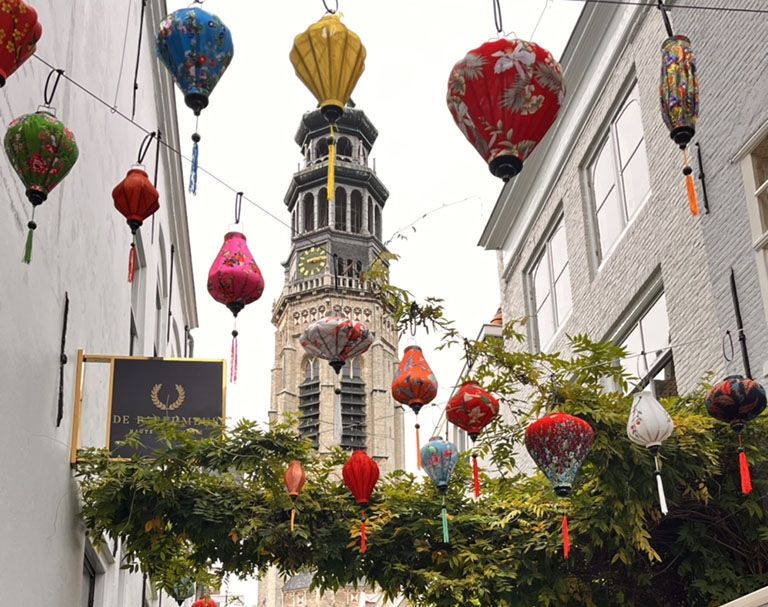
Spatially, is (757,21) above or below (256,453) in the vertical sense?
above

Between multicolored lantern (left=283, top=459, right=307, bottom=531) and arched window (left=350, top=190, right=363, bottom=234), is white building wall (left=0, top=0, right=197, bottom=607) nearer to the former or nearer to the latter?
multicolored lantern (left=283, top=459, right=307, bottom=531)

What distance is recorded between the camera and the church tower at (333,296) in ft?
227

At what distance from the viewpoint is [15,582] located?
6754 millimetres

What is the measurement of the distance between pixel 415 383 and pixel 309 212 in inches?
2503

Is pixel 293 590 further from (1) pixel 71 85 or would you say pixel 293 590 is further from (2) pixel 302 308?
(1) pixel 71 85

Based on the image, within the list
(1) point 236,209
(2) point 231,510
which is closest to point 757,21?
(1) point 236,209

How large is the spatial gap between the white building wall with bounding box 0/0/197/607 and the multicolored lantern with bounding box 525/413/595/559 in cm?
371

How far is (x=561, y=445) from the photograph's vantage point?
838 cm

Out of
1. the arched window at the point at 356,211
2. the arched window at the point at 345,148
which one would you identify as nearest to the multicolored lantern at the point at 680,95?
the arched window at the point at 345,148

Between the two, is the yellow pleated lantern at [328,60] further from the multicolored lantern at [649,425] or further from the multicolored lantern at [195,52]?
the multicolored lantern at [649,425]

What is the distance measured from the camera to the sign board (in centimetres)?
927

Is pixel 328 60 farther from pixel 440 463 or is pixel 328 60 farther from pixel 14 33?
pixel 440 463

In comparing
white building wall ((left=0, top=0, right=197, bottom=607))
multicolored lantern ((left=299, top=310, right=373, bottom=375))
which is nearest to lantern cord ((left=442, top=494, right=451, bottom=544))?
multicolored lantern ((left=299, top=310, right=373, bottom=375))

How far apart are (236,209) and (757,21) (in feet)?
16.7
